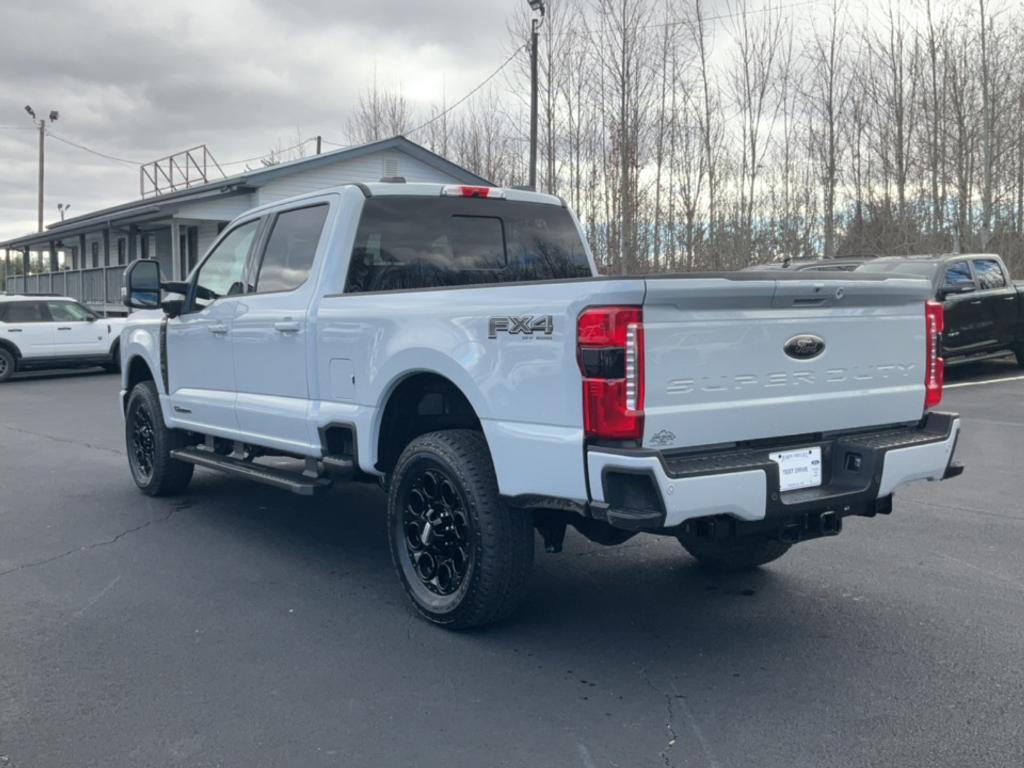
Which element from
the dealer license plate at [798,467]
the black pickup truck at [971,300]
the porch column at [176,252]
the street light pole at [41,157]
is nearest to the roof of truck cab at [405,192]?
the dealer license plate at [798,467]

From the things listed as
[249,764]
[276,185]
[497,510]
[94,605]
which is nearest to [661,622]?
[497,510]

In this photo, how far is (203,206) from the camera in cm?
2573

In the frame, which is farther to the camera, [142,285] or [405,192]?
[142,285]

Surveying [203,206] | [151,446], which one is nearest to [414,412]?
[151,446]

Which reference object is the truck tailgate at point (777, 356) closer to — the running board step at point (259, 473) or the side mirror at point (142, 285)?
the running board step at point (259, 473)

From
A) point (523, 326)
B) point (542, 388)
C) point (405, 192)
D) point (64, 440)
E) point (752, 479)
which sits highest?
point (405, 192)

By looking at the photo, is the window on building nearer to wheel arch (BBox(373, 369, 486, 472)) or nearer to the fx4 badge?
wheel arch (BBox(373, 369, 486, 472))

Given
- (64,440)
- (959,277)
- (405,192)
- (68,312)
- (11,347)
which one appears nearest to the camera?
(405,192)

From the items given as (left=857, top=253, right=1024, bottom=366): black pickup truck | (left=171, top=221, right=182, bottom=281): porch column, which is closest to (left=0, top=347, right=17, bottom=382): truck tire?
(left=171, top=221, right=182, bottom=281): porch column

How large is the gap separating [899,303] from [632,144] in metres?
24.5

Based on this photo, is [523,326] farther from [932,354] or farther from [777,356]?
[932,354]

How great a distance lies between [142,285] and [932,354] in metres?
4.96

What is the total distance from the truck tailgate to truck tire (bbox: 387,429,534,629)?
891 mm

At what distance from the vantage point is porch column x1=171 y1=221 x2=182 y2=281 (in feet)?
89.5
